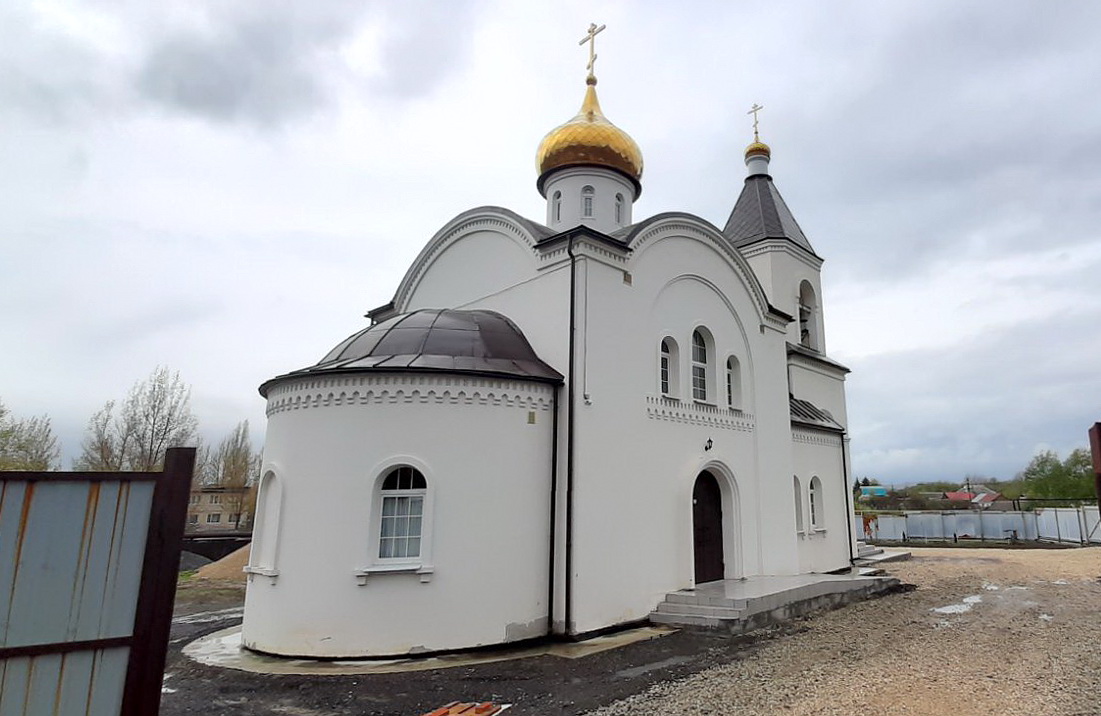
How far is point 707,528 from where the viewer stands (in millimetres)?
12242

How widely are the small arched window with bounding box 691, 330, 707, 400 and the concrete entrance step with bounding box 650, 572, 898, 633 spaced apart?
3512 millimetres

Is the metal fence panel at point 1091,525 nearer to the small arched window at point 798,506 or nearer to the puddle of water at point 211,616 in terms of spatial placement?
the small arched window at point 798,506

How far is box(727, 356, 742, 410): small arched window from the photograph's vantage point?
43.1 ft

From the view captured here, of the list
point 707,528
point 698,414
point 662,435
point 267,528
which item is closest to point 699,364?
point 698,414

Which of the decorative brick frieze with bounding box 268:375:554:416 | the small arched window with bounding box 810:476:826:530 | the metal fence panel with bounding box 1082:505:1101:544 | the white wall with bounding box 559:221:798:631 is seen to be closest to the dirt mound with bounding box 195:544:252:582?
the decorative brick frieze with bounding box 268:375:554:416

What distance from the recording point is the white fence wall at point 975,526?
90.1 feet

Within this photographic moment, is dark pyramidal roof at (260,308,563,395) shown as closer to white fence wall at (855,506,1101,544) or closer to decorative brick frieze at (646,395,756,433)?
decorative brick frieze at (646,395,756,433)

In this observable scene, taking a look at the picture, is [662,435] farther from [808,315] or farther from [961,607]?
[808,315]

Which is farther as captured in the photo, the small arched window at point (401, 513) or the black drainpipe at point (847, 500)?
the black drainpipe at point (847, 500)

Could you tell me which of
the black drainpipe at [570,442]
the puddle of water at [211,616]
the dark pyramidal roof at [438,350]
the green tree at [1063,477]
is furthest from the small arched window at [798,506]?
the green tree at [1063,477]

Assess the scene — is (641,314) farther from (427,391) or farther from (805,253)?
(805,253)

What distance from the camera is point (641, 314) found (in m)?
11.2

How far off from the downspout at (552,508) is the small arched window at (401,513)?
6.38 ft

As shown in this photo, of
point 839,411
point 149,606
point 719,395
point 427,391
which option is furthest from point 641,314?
point 839,411
